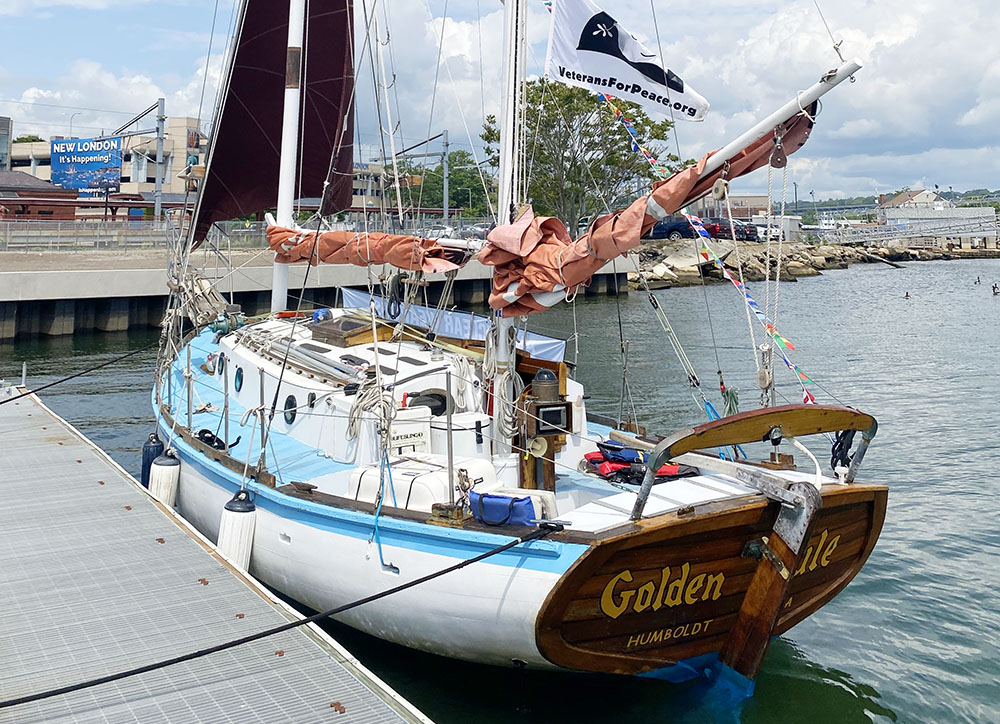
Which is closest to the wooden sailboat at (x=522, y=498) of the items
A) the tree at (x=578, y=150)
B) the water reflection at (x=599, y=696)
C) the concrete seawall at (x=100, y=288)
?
the water reflection at (x=599, y=696)

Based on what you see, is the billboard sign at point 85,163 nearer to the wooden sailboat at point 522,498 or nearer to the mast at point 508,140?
the wooden sailboat at point 522,498

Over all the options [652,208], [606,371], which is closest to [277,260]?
[652,208]

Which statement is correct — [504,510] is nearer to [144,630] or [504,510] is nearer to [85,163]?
[144,630]

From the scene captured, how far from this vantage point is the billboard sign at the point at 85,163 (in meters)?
81.1

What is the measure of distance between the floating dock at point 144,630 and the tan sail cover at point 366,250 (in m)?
4.09

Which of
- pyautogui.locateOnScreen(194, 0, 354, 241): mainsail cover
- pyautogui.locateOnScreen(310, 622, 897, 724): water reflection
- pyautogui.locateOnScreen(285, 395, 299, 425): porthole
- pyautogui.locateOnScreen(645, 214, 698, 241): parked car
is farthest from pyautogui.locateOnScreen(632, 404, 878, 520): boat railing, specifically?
pyautogui.locateOnScreen(645, 214, 698, 241): parked car

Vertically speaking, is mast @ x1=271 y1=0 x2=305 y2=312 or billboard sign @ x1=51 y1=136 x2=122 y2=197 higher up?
billboard sign @ x1=51 y1=136 x2=122 y2=197

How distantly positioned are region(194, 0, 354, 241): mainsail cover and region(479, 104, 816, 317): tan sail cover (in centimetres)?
787

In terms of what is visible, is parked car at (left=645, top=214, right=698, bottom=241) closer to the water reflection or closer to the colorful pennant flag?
the colorful pennant flag

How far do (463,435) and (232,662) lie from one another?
12.0 feet

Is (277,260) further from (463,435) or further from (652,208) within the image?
(652,208)

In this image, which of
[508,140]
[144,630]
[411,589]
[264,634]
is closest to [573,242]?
[508,140]

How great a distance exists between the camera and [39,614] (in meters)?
8.70

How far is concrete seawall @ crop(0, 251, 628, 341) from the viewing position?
111ft
